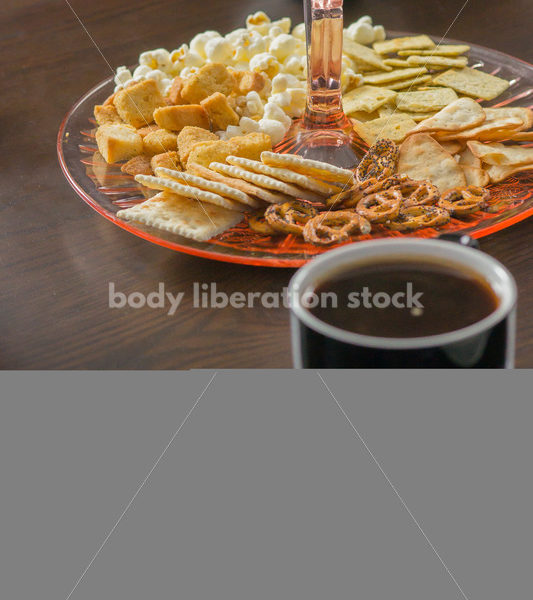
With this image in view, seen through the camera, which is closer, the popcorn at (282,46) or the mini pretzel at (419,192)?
the mini pretzel at (419,192)

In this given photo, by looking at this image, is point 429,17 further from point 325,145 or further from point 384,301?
point 384,301

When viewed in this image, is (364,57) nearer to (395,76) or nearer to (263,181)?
(395,76)

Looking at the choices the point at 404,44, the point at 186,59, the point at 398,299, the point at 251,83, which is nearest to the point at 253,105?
the point at 251,83

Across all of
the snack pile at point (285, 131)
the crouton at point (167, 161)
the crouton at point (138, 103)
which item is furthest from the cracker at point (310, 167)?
the crouton at point (138, 103)

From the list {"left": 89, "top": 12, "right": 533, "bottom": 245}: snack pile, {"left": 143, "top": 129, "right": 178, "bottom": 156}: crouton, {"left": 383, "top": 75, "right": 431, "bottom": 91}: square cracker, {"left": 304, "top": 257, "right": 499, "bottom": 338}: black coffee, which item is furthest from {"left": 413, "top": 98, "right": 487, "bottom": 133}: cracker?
{"left": 304, "top": 257, "right": 499, "bottom": 338}: black coffee

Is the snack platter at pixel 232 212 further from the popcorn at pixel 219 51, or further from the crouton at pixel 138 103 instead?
the popcorn at pixel 219 51

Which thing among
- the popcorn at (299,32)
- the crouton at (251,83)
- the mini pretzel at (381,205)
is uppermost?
the popcorn at (299,32)
